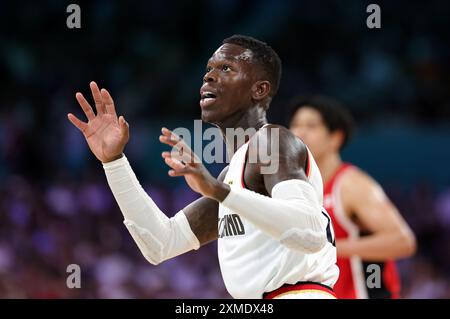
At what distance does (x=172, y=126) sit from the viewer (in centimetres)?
1152

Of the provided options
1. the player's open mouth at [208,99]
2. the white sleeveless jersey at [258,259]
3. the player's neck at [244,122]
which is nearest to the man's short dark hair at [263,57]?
the player's neck at [244,122]

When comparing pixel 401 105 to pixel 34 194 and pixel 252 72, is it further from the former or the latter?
pixel 252 72

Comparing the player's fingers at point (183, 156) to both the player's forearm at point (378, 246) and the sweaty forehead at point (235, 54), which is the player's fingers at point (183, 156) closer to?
the sweaty forehead at point (235, 54)

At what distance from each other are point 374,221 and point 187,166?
130 inches

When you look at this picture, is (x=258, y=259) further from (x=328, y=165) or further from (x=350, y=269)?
(x=328, y=165)

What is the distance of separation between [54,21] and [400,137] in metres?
5.35

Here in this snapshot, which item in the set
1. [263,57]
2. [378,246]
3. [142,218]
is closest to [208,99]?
[263,57]

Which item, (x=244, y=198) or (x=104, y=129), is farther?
(x=104, y=129)

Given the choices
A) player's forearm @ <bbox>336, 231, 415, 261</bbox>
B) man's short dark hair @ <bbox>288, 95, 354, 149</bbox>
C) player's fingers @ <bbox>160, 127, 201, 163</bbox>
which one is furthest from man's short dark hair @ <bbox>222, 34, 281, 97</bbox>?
man's short dark hair @ <bbox>288, 95, 354, 149</bbox>

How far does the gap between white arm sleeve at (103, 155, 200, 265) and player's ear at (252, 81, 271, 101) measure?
71 cm

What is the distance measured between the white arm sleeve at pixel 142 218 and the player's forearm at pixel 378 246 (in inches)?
78.3

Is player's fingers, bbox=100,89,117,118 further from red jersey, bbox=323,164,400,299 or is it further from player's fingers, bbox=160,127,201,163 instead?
red jersey, bbox=323,164,400,299

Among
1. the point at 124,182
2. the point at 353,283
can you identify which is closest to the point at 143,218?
the point at 124,182

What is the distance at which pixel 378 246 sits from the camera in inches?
253
